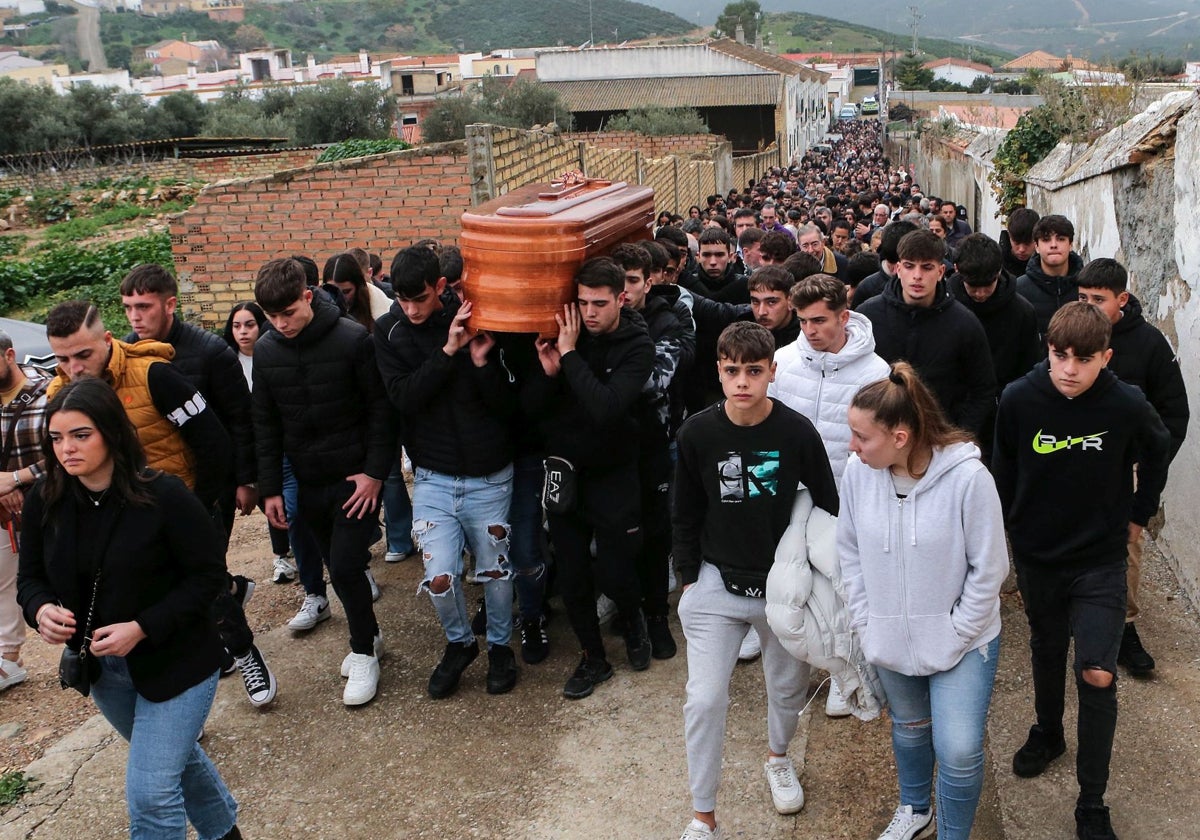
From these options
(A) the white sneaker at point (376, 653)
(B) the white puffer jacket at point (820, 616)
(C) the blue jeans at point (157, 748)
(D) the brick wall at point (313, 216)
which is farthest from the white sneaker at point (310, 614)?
(D) the brick wall at point (313, 216)

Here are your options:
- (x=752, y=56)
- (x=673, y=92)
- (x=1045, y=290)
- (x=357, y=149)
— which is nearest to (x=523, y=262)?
(x=1045, y=290)

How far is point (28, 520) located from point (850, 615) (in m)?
2.63

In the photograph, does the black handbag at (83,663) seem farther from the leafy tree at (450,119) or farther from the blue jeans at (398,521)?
the leafy tree at (450,119)

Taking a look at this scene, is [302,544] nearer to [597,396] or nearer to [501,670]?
[501,670]

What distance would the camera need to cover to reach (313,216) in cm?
1037

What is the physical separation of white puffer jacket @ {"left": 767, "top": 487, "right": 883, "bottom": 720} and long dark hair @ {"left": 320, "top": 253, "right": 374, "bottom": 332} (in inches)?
139

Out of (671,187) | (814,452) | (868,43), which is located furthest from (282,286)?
(868,43)

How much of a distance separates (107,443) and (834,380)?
261 centimetres

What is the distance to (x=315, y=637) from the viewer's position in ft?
17.6

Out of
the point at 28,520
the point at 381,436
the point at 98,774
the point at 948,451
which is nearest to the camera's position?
the point at 948,451

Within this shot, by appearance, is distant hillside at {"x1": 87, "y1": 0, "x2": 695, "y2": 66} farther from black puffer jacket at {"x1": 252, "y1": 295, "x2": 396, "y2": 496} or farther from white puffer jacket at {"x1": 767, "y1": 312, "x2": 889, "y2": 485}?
white puffer jacket at {"x1": 767, "y1": 312, "x2": 889, "y2": 485}

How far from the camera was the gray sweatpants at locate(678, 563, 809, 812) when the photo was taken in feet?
11.3

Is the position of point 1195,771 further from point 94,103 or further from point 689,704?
point 94,103

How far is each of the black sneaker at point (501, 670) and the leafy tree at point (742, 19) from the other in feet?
349
